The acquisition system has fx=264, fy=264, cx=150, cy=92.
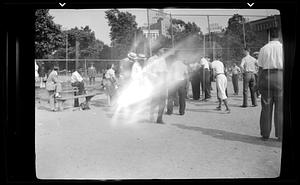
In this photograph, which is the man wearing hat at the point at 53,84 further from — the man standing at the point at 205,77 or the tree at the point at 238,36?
the tree at the point at 238,36

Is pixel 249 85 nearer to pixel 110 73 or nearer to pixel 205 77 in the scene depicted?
pixel 205 77

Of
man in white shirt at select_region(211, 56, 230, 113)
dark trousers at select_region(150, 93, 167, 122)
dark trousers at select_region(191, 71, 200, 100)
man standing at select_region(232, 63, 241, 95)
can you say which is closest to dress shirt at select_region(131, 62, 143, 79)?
dark trousers at select_region(150, 93, 167, 122)

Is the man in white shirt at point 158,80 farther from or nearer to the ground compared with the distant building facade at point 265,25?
nearer to the ground

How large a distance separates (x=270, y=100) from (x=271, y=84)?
0.12m

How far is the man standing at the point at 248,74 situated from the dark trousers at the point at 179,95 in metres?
0.45

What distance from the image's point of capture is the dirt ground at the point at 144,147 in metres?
1.87

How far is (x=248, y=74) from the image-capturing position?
6.52ft

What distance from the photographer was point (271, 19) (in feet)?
6.15

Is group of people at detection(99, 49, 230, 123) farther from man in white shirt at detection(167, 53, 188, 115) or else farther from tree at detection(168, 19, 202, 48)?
tree at detection(168, 19, 202, 48)

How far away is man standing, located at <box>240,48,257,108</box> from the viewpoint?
1899 millimetres

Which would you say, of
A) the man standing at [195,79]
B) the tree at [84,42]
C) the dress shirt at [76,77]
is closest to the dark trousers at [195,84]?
the man standing at [195,79]

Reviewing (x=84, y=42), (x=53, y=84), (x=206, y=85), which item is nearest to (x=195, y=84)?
(x=206, y=85)
